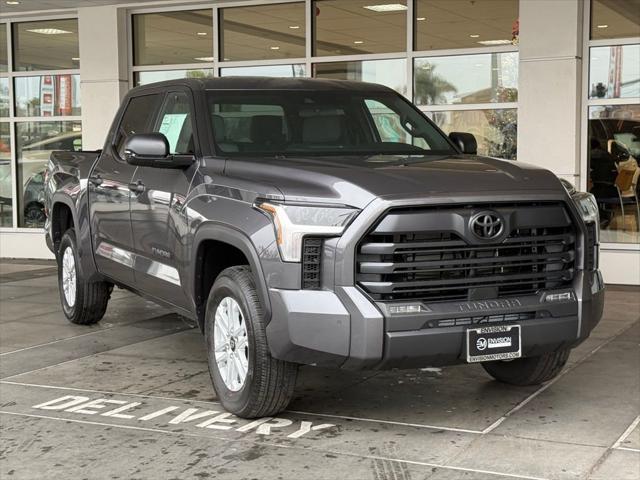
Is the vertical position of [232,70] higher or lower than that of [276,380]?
higher

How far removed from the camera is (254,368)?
503 centimetres

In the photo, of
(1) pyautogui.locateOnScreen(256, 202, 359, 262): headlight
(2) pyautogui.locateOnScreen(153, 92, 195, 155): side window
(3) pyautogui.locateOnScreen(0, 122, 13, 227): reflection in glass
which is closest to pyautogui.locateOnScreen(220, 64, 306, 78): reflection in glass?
(3) pyautogui.locateOnScreen(0, 122, 13, 227): reflection in glass

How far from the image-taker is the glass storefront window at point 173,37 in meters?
13.4

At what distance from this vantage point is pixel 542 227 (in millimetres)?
5062

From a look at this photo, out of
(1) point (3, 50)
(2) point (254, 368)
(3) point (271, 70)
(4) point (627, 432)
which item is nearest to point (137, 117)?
(2) point (254, 368)

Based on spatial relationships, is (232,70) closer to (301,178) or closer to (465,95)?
(465,95)

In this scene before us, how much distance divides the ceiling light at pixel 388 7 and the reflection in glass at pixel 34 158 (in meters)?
A: 4.98

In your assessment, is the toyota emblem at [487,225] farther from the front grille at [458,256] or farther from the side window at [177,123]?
the side window at [177,123]

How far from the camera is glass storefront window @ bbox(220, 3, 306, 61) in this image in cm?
1282

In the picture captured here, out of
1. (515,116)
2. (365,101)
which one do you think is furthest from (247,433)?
(515,116)

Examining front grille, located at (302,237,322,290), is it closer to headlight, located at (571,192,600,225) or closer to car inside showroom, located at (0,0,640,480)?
car inside showroom, located at (0,0,640,480)

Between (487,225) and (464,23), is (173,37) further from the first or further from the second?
(487,225)

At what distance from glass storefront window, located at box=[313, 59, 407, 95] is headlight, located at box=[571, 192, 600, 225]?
683 centimetres

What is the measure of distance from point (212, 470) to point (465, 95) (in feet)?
27.1
